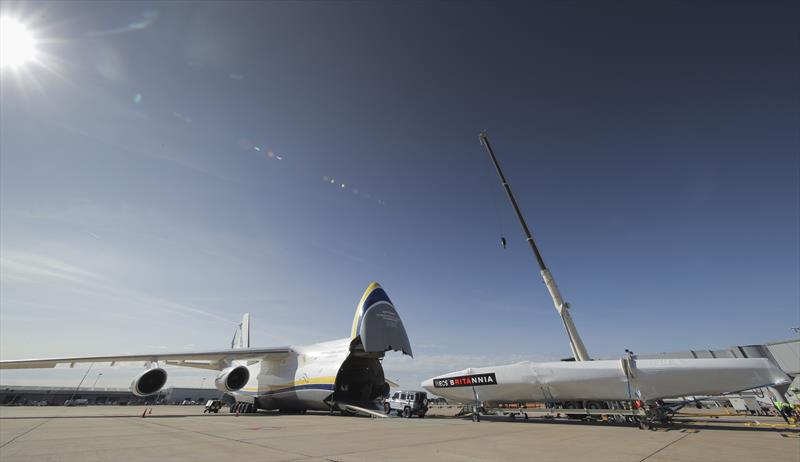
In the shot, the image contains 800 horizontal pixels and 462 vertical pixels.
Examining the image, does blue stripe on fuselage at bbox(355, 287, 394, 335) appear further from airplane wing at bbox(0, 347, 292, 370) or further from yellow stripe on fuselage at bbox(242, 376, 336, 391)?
airplane wing at bbox(0, 347, 292, 370)

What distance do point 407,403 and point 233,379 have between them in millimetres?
12492

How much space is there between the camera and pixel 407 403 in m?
24.2

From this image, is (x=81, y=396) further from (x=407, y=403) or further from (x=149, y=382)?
(x=407, y=403)

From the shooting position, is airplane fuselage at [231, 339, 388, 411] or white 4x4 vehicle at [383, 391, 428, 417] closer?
airplane fuselage at [231, 339, 388, 411]

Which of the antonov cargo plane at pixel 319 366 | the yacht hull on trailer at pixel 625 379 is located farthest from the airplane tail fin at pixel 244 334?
the yacht hull on trailer at pixel 625 379

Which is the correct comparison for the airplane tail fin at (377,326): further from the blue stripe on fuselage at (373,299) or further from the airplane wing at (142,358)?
the airplane wing at (142,358)

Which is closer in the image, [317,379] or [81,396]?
[317,379]

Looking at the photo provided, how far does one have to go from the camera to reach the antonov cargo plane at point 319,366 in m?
19.0

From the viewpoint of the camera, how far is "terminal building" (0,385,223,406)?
70.0 m

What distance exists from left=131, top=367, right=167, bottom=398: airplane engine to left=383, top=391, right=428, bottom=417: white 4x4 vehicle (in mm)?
14105

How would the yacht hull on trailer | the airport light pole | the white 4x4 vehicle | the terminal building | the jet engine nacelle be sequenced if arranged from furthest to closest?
the terminal building < the white 4x4 vehicle < the jet engine nacelle < the airport light pole < the yacht hull on trailer

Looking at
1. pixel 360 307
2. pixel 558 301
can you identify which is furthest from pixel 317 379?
pixel 558 301

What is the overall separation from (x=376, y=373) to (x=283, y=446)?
16655mm

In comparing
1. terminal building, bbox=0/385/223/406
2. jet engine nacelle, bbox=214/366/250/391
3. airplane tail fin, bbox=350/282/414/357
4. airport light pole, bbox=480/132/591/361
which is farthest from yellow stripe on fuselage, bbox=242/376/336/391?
terminal building, bbox=0/385/223/406
